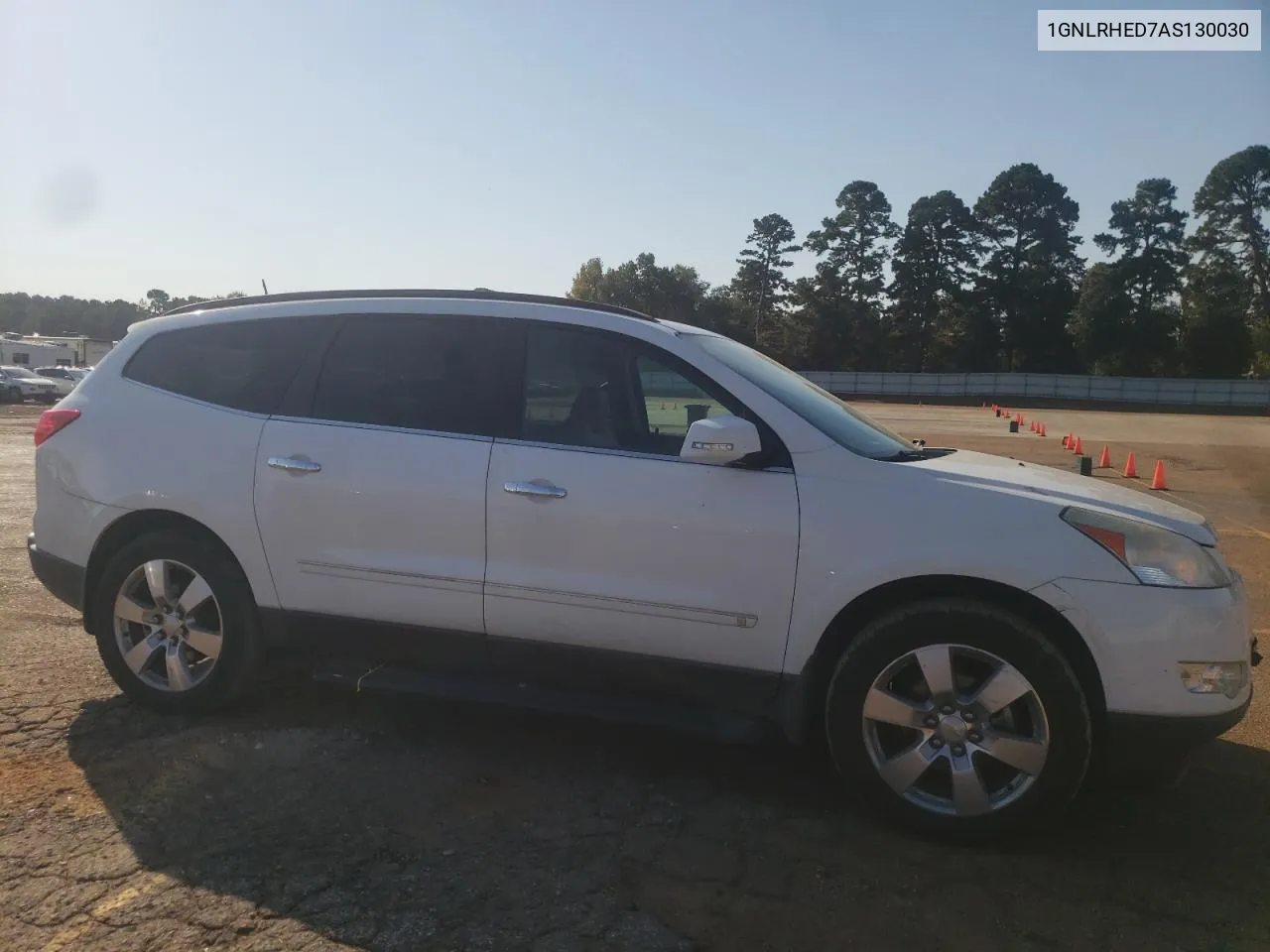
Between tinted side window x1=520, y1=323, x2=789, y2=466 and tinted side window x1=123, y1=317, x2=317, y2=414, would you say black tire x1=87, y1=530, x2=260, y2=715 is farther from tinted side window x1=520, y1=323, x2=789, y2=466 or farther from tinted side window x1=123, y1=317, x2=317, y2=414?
tinted side window x1=520, y1=323, x2=789, y2=466

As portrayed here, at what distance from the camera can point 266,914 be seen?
2.84m

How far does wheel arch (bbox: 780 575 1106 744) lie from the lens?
3320 millimetres

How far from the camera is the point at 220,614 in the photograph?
4.23 meters

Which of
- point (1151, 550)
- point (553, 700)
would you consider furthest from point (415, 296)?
point (1151, 550)

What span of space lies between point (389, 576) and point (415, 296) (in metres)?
1.24

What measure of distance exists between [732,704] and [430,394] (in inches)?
67.8

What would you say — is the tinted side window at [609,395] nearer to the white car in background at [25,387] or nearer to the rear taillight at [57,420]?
the rear taillight at [57,420]

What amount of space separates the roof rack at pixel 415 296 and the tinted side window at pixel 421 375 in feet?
0.51

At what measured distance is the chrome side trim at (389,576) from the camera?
3.86m

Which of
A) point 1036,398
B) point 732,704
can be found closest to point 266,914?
point 732,704

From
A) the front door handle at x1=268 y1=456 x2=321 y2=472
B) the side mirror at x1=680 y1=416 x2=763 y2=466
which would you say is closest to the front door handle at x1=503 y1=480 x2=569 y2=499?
the side mirror at x1=680 y1=416 x2=763 y2=466

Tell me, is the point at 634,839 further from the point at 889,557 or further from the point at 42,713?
the point at 42,713

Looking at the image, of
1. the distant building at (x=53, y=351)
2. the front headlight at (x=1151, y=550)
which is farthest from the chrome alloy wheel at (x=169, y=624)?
the distant building at (x=53, y=351)

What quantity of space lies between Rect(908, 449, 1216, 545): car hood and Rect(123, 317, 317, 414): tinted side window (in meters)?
2.66
